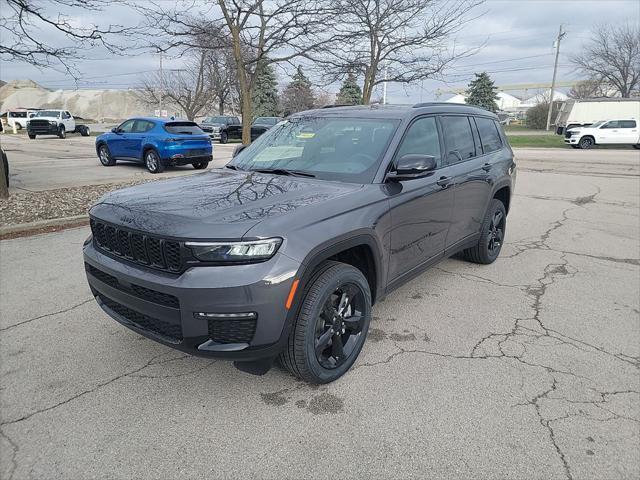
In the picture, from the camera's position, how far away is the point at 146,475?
2.20 meters

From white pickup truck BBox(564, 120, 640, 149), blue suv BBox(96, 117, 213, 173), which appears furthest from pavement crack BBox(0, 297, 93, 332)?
white pickup truck BBox(564, 120, 640, 149)

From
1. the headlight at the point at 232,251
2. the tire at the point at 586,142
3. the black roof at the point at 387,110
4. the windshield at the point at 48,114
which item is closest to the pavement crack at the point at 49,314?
the headlight at the point at 232,251

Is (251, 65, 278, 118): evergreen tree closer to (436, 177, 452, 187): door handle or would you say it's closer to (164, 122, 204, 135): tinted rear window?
(164, 122, 204, 135): tinted rear window

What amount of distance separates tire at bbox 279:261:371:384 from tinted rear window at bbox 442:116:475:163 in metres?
1.88

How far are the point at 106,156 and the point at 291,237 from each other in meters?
14.7

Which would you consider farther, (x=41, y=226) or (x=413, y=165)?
(x=41, y=226)

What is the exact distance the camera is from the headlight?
2.38 metres

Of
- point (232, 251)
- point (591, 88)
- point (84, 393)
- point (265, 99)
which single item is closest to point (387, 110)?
point (232, 251)

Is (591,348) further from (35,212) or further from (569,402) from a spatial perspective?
(35,212)

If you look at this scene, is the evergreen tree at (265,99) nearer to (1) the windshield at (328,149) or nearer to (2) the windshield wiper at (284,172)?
(1) the windshield at (328,149)

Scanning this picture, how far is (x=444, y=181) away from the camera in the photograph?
4000 millimetres

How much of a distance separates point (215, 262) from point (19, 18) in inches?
304

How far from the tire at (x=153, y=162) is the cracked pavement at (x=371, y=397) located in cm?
902

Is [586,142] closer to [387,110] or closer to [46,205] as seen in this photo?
[387,110]
